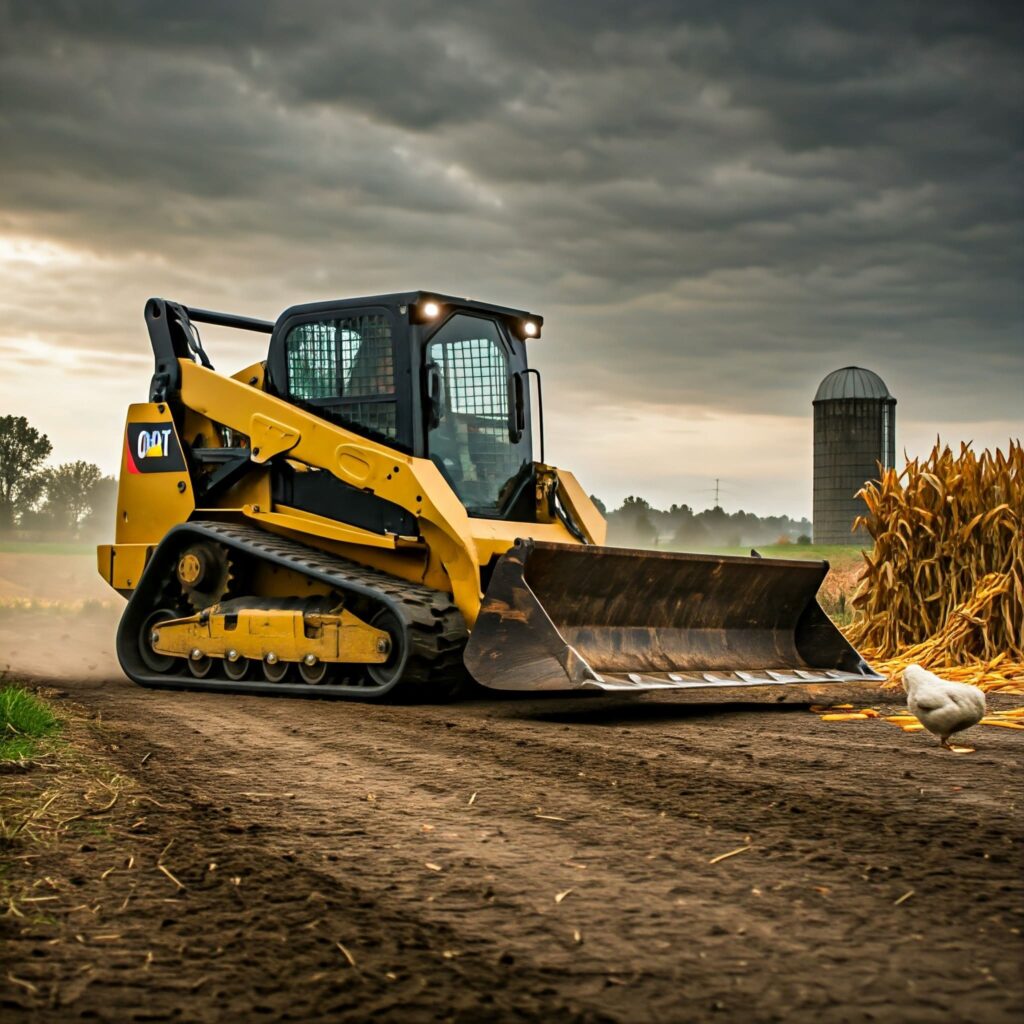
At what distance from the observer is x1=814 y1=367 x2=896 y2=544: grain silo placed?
1210 inches

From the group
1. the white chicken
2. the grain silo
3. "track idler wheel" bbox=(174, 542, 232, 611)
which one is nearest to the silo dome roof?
the grain silo

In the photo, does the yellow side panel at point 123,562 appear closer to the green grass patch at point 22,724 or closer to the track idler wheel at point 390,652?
the track idler wheel at point 390,652

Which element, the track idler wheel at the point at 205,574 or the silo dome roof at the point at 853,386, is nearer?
the track idler wheel at the point at 205,574

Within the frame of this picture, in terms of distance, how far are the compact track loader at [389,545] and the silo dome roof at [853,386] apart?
2124 cm

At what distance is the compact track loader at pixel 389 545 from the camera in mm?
8891

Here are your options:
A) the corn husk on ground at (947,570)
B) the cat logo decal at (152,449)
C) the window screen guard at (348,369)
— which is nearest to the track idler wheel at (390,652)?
the window screen guard at (348,369)

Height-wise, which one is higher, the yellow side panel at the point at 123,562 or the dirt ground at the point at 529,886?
the yellow side panel at the point at 123,562

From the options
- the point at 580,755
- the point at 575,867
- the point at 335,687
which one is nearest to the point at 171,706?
the point at 335,687

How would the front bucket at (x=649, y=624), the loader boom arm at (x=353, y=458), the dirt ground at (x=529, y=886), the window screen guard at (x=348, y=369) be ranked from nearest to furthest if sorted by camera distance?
the dirt ground at (x=529, y=886) < the front bucket at (x=649, y=624) < the loader boom arm at (x=353, y=458) < the window screen guard at (x=348, y=369)

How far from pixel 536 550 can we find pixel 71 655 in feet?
25.7

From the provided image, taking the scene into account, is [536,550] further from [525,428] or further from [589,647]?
[525,428]

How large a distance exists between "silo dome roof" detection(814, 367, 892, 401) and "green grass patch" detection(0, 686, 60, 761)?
85.9 feet

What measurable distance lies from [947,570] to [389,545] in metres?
5.38

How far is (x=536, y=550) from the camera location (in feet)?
27.3
